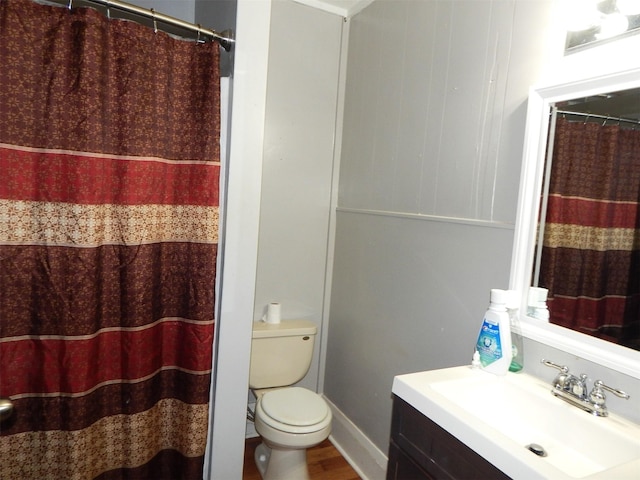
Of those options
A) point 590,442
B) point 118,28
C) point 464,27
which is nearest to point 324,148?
point 464,27

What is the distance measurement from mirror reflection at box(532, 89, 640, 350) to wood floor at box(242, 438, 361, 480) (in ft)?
4.75

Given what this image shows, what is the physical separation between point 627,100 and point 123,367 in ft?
6.26

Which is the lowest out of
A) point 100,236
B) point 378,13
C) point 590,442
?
point 590,442

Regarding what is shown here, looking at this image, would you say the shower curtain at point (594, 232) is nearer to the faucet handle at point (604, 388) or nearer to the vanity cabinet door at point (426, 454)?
the faucet handle at point (604, 388)

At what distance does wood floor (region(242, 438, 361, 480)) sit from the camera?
207 centimetres

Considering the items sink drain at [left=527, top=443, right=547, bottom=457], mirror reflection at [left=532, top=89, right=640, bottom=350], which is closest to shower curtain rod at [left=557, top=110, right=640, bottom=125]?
mirror reflection at [left=532, top=89, right=640, bottom=350]

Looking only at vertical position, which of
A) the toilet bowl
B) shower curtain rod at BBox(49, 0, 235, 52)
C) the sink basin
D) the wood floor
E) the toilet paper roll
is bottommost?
the wood floor

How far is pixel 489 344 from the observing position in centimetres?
124

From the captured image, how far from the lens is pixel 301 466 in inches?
74.0

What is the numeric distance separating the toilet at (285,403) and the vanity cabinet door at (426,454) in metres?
0.66

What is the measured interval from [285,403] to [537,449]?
118 centimetres

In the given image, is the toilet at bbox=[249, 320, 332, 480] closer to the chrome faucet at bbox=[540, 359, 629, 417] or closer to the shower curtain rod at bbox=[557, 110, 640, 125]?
the chrome faucet at bbox=[540, 359, 629, 417]

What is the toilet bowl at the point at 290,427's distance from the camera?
176 cm

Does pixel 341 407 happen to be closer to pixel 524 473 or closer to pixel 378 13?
pixel 524 473
